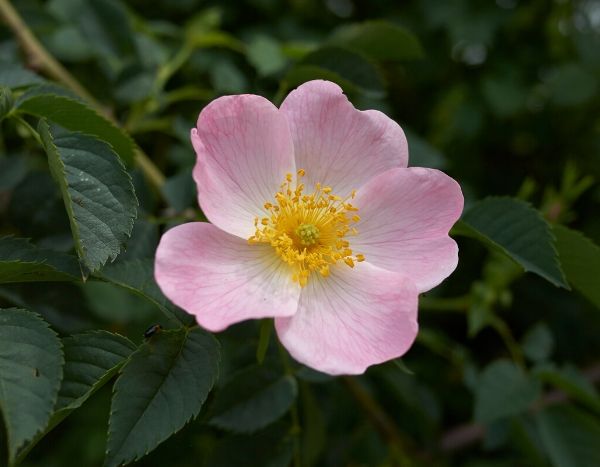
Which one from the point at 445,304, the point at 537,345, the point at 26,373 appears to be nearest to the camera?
the point at 26,373

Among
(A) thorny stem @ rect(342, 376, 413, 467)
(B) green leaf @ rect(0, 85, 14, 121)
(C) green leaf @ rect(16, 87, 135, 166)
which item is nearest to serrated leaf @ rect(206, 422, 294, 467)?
(A) thorny stem @ rect(342, 376, 413, 467)

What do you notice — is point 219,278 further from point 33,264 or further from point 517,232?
point 517,232

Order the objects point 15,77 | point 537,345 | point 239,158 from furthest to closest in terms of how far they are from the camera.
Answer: point 537,345
point 15,77
point 239,158

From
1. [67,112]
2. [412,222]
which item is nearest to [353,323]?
[412,222]

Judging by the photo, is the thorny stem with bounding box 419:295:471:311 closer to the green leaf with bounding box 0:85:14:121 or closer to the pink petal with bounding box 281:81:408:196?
the pink petal with bounding box 281:81:408:196

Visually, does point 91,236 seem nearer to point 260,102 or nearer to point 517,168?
point 260,102

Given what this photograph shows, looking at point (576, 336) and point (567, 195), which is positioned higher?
point (567, 195)

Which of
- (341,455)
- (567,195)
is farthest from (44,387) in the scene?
(567,195)
